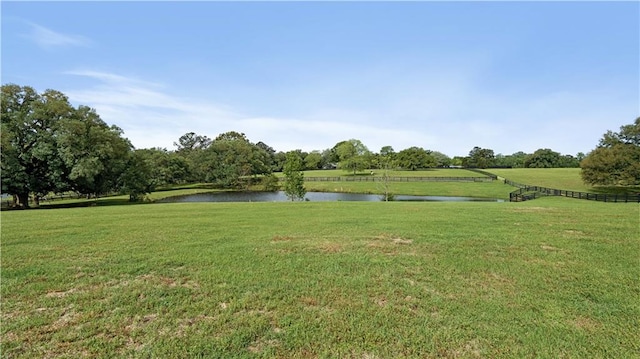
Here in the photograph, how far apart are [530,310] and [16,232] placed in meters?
12.8

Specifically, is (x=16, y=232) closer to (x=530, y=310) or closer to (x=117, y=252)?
(x=117, y=252)

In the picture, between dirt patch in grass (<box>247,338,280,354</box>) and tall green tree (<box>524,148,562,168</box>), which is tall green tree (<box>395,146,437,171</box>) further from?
dirt patch in grass (<box>247,338,280,354</box>)

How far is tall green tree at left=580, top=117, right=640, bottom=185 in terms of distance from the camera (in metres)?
35.7

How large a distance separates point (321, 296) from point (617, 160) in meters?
47.0

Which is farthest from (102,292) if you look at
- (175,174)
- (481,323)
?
(175,174)

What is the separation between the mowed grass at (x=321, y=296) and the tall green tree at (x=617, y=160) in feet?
126

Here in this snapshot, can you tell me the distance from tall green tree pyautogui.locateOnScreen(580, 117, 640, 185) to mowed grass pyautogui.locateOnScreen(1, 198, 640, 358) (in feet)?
126

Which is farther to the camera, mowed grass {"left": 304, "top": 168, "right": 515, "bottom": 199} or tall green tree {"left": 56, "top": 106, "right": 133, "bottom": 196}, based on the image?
mowed grass {"left": 304, "top": 168, "right": 515, "bottom": 199}

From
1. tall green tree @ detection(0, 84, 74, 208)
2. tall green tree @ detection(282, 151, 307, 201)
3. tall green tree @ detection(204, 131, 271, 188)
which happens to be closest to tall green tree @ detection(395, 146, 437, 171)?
tall green tree @ detection(204, 131, 271, 188)

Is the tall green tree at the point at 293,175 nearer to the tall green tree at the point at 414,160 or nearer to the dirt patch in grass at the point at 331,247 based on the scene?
the dirt patch in grass at the point at 331,247

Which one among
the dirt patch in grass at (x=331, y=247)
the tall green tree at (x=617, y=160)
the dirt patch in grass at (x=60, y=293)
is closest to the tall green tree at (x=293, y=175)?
the dirt patch in grass at (x=331, y=247)

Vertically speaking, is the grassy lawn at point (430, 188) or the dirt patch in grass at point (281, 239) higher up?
the dirt patch in grass at point (281, 239)

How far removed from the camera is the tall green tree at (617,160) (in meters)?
35.7

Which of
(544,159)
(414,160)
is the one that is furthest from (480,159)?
(414,160)
